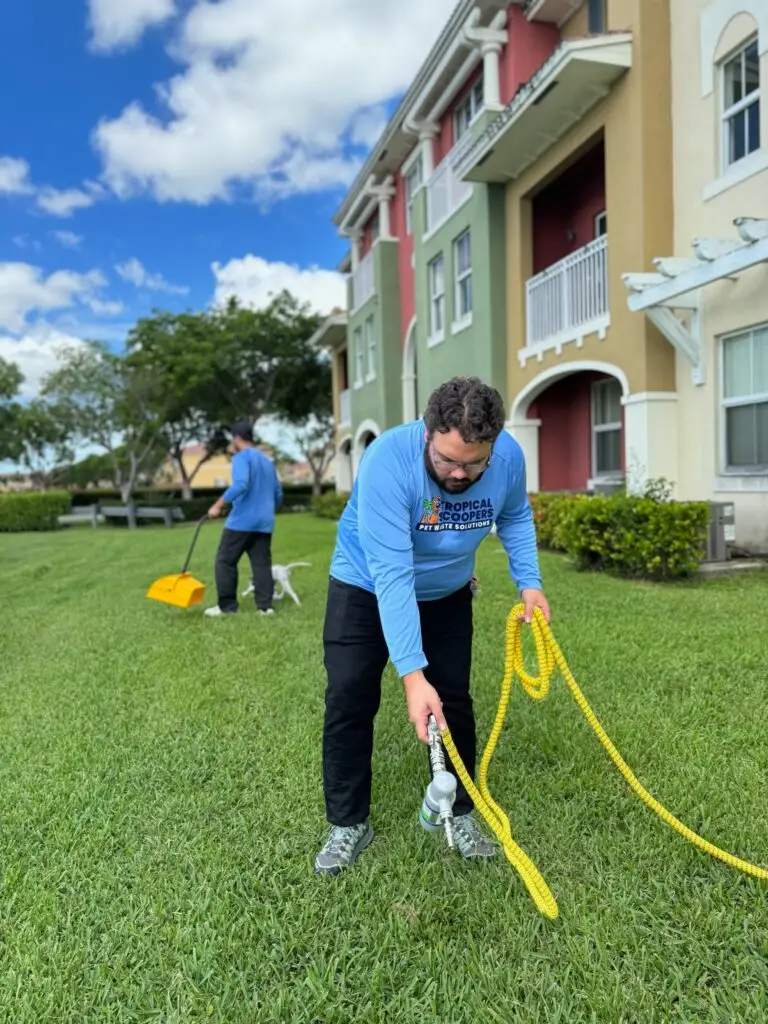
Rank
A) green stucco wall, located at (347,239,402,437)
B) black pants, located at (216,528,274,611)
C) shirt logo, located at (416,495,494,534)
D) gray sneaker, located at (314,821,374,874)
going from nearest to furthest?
shirt logo, located at (416,495,494,534)
gray sneaker, located at (314,821,374,874)
black pants, located at (216,528,274,611)
green stucco wall, located at (347,239,402,437)

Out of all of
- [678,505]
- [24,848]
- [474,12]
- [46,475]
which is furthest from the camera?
[46,475]

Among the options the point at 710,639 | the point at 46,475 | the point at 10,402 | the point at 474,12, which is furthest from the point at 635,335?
the point at 46,475

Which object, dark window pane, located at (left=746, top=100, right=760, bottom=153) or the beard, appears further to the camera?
dark window pane, located at (left=746, top=100, right=760, bottom=153)

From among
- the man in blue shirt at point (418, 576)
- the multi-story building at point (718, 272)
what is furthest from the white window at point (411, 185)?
the man in blue shirt at point (418, 576)

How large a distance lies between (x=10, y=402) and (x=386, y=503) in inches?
1561

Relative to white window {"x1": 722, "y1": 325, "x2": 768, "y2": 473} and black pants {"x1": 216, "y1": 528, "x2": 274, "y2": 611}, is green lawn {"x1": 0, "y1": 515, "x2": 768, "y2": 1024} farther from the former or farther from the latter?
white window {"x1": 722, "y1": 325, "x2": 768, "y2": 473}

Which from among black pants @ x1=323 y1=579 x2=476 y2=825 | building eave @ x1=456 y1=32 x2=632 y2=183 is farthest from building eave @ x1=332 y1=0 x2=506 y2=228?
black pants @ x1=323 y1=579 x2=476 y2=825

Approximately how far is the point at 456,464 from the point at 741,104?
335 inches

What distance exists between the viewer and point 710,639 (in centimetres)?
526

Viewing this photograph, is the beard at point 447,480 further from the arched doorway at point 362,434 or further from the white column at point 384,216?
the white column at point 384,216

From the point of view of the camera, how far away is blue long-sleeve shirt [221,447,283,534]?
22.8 ft

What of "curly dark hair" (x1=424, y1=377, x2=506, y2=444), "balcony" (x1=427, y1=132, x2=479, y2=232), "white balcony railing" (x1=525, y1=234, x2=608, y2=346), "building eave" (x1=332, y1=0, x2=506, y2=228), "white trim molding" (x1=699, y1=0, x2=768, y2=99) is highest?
"building eave" (x1=332, y1=0, x2=506, y2=228)

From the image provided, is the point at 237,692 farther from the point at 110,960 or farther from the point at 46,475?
the point at 46,475

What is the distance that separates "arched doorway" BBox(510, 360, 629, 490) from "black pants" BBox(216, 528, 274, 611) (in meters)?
6.01
